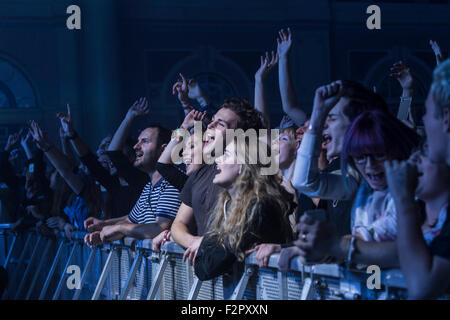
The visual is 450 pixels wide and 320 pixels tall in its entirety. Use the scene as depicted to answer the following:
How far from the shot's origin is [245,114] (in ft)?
12.7

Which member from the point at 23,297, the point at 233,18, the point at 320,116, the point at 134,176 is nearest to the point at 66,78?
the point at 233,18

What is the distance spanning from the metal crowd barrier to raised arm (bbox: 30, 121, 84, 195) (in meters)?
0.49

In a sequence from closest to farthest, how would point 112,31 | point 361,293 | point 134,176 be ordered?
1. point 361,293
2. point 134,176
3. point 112,31

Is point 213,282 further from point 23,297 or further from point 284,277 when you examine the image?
point 23,297

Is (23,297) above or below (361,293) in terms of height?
below

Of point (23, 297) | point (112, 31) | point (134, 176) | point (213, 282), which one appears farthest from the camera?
point (112, 31)

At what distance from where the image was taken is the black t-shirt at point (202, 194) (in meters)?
3.68

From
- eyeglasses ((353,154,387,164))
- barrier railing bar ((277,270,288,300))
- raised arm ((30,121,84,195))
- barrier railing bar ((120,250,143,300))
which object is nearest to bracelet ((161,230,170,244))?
barrier railing bar ((120,250,143,300))

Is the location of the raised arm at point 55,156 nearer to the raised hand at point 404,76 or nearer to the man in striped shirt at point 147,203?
the man in striped shirt at point 147,203

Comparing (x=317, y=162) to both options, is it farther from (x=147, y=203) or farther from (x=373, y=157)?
(x=147, y=203)

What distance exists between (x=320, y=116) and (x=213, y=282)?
3.43 feet

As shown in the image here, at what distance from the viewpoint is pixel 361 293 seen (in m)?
2.44

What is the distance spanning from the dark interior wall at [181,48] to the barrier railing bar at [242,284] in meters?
10.4
